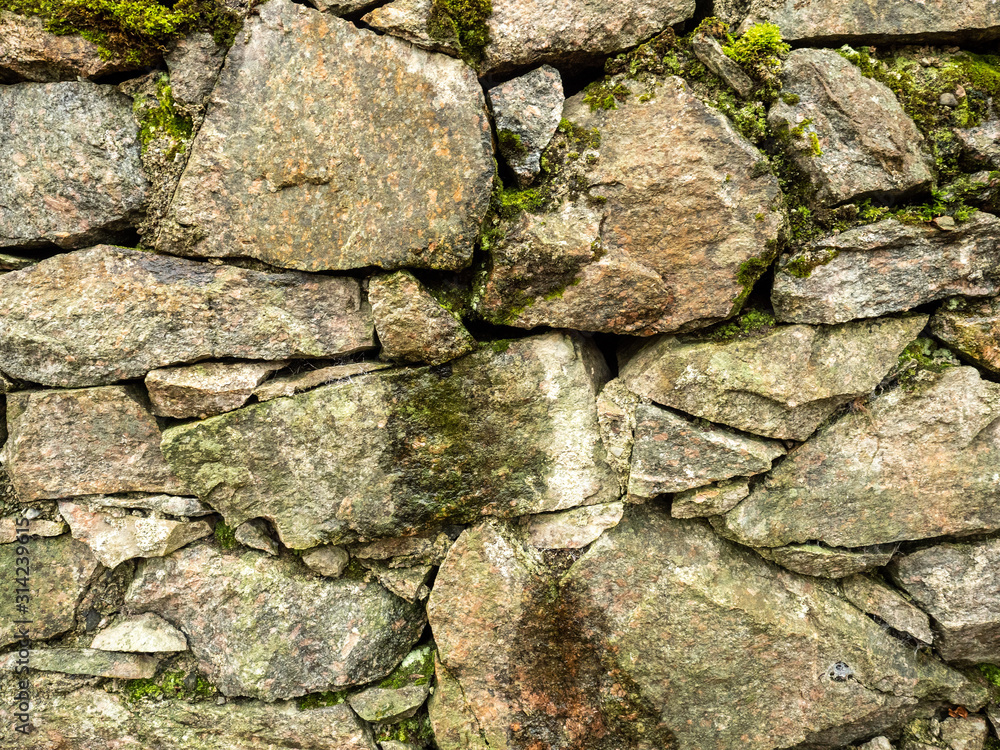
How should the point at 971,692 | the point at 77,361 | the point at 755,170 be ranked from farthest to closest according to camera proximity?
the point at 971,692
the point at 77,361
the point at 755,170

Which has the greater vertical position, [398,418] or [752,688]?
[398,418]

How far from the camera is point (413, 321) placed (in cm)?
321

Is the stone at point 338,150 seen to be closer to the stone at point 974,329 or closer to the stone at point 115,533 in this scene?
the stone at point 115,533

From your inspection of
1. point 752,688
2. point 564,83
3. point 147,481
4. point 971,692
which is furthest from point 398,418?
point 971,692

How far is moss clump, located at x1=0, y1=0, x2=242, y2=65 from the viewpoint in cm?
301

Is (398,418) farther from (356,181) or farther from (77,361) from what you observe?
(77,361)

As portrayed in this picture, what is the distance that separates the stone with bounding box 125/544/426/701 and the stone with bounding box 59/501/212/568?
0.13 metres

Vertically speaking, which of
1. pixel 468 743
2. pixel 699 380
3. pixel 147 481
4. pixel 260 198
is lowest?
pixel 468 743

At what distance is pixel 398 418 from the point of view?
3334 millimetres

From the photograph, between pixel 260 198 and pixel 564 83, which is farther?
pixel 564 83

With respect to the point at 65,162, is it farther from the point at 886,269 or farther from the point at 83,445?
the point at 886,269

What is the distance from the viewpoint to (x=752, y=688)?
341 centimetres

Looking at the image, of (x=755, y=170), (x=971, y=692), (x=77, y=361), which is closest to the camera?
(x=755, y=170)

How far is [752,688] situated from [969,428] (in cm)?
206
